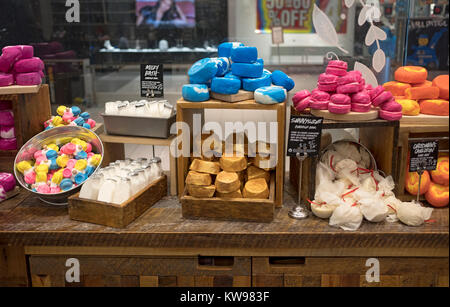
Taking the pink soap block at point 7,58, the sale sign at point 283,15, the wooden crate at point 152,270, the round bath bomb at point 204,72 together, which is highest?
the sale sign at point 283,15

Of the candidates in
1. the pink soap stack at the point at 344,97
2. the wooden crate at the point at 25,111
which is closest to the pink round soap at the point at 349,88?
the pink soap stack at the point at 344,97

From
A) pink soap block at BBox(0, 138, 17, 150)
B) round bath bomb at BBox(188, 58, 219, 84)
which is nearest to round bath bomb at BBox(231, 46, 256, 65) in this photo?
round bath bomb at BBox(188, 58, 219, 84)

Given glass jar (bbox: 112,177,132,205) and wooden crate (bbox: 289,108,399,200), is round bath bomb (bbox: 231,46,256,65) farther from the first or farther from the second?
glass jar (bbox: 112,177,132,205)

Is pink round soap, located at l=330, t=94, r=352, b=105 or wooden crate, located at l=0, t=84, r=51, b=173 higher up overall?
pink round soap, located at l=330, t=94, r=352, b=105

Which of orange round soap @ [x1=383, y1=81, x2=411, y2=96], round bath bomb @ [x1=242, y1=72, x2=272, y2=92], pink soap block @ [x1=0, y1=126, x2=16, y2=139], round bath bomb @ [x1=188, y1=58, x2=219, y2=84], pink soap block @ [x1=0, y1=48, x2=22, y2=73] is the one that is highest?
pink soap block @ [x1=0, y1=48, x2=22, y2=73]

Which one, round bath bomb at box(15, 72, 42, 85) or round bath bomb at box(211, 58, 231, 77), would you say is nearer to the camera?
round bath bomb at box(211, 58, 231, 77)

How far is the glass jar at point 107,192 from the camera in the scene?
6.33ft

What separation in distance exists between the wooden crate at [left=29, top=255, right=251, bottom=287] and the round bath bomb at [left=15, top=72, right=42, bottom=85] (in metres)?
0.93

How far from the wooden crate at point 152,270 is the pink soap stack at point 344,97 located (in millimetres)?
764

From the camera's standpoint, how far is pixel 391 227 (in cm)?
188

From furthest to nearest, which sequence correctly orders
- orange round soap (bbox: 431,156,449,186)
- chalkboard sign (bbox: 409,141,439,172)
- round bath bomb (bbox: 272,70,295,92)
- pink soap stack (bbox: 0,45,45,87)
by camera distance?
pink soap stack (bbox: 0,45,45,87) → round bath bomb (bbox: 272,70,295,92) → chalkboard sign (bbox: 409,141,439,172) → orange round soap (bbox: 431,156,449,186)

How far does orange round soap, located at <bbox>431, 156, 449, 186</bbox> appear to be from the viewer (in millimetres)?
1733

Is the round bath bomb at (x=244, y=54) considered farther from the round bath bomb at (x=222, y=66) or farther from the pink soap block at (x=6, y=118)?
the pink soap block at (x=6, y=118)

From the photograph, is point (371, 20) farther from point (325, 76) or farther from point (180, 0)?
point (180, 0)
